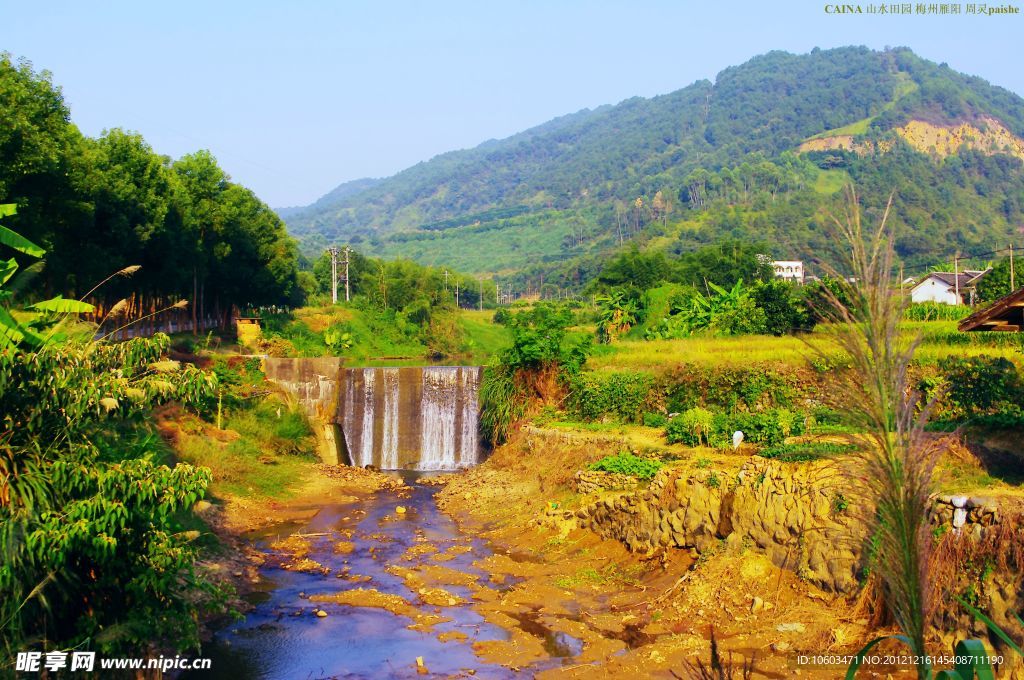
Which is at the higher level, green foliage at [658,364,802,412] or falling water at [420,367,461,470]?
green foliage at [658,364,802,412]

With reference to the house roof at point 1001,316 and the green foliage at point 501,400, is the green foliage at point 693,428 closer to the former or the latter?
the house roof at point 1001,316

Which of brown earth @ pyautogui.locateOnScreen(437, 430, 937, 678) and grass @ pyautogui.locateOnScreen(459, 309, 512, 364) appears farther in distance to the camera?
grass @ pyautogui.locateOnScreen(459, 309, 512, 364)

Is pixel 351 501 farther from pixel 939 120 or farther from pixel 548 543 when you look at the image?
pixel 939 120

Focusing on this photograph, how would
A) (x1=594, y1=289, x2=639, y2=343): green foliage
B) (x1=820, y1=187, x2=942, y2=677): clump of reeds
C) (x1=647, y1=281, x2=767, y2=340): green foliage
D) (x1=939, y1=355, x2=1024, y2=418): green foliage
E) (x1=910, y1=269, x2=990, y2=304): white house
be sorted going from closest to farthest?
1. (x1=820, y1=187, x2=942, y2=677): clump of reeds
2. (x1=939, y1=355, x2=1024, y2=418): green foliage
3. (x1=647, y1=281, x2=767, y2=340): green foliage
4. (x1=594, y1=289, x2=639, y2=343): green foliage
5. (x1=910, y1=269, x2=990, y2=304): white house

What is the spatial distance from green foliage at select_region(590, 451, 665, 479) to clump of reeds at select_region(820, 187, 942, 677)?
12.8 metres

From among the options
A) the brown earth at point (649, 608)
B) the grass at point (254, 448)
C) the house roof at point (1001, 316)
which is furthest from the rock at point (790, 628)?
the grass at point (254, 448)

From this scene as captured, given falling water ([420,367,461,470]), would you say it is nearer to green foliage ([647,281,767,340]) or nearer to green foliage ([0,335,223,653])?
green foliage ([647,281,767,340])

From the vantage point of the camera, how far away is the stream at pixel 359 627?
36.1ft

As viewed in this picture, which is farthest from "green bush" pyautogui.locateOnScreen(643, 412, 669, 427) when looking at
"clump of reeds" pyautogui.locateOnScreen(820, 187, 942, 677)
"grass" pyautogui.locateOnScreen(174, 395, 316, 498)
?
"clump of reeds" pyautogui.locateOnScreen(820, 187, 942, 677)

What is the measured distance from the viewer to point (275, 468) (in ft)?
74.2

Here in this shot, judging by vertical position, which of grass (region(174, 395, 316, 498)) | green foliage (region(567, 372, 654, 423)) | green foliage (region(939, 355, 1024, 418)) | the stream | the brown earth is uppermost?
green foliage (region(939, 355, 1024, 418))

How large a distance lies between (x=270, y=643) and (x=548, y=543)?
5.92 metres

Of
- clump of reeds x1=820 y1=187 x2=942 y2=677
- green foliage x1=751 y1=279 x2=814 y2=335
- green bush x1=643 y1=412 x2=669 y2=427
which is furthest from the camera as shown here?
green foliage x1=751 y1=279 x2=814 y2=335

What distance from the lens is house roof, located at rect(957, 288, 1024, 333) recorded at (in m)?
11.1
